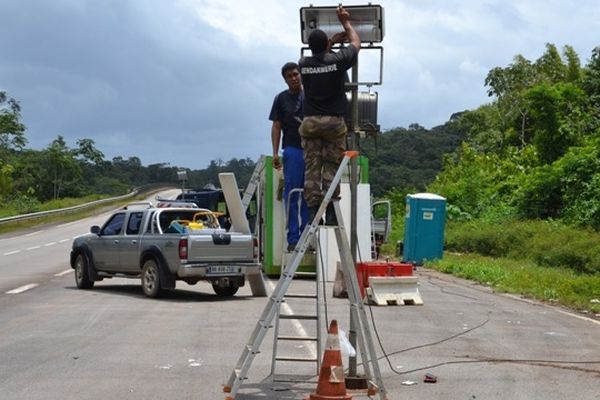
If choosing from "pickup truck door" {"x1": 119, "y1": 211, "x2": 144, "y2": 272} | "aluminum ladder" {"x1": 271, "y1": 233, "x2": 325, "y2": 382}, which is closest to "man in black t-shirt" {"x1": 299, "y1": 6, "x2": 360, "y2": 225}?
"aluminum ladder" {"x1": 271, "y1": 233, "x2": 325, "y2": 382}

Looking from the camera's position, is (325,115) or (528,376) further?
(528,376)

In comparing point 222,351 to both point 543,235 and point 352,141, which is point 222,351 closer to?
point 352,141

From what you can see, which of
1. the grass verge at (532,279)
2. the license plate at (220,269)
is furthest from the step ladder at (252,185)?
the grass verge at (532,279)

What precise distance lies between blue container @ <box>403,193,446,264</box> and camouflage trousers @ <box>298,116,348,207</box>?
1928 cm

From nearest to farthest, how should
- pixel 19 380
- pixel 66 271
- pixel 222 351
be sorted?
pixel 19 380, pixel 222 351, pixel 66 271

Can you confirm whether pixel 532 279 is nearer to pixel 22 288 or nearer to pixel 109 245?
pixel 109 245

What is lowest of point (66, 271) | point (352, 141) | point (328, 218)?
point (66, 271)

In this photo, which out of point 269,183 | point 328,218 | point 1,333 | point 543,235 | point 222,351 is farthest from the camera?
point 543,235

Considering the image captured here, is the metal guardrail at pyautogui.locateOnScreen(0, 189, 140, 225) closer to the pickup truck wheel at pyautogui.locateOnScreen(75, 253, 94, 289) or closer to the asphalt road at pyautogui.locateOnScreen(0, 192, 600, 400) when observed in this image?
the pickup truck wheel at pyautogui.locateOnScreen(75, 253, 94, 289)

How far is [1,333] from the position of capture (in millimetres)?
11977

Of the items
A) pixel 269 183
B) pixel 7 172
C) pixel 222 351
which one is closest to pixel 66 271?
pixel 269 183

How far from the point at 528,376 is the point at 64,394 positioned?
435cm

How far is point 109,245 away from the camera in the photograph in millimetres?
18375

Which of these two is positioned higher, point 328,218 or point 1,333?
point 328,218
